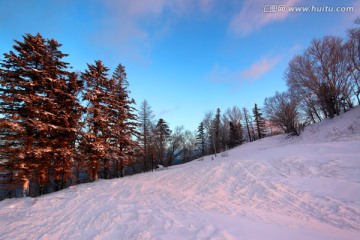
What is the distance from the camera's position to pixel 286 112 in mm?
24531

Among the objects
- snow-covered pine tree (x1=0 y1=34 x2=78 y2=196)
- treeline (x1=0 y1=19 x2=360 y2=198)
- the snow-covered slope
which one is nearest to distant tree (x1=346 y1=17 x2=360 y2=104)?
treeline (x1=0 y1=19 x2=360 y2=198)

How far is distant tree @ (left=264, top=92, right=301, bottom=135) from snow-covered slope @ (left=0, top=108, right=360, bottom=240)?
51.3ft

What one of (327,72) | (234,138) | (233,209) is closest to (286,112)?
(327,72)

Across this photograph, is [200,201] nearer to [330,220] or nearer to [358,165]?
[330,220]

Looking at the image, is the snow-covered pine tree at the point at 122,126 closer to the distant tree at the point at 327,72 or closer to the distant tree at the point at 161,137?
the distant tree at the point at 161,137

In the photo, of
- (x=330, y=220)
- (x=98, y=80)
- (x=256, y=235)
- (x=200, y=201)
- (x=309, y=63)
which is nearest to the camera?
(x=256, y=235)

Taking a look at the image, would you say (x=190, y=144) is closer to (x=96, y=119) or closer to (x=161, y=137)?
(x=161, y=137)

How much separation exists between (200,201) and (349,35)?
29159mm

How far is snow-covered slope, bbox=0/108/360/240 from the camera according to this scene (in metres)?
3.89

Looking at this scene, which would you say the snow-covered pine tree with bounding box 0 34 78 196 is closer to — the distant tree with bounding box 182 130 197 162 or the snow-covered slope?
the snow-covered slope

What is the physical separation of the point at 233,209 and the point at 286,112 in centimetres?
2381

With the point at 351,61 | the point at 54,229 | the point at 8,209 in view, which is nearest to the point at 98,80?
the point at 8,209

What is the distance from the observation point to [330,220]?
405 cm

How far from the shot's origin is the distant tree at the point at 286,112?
23.2 metres
